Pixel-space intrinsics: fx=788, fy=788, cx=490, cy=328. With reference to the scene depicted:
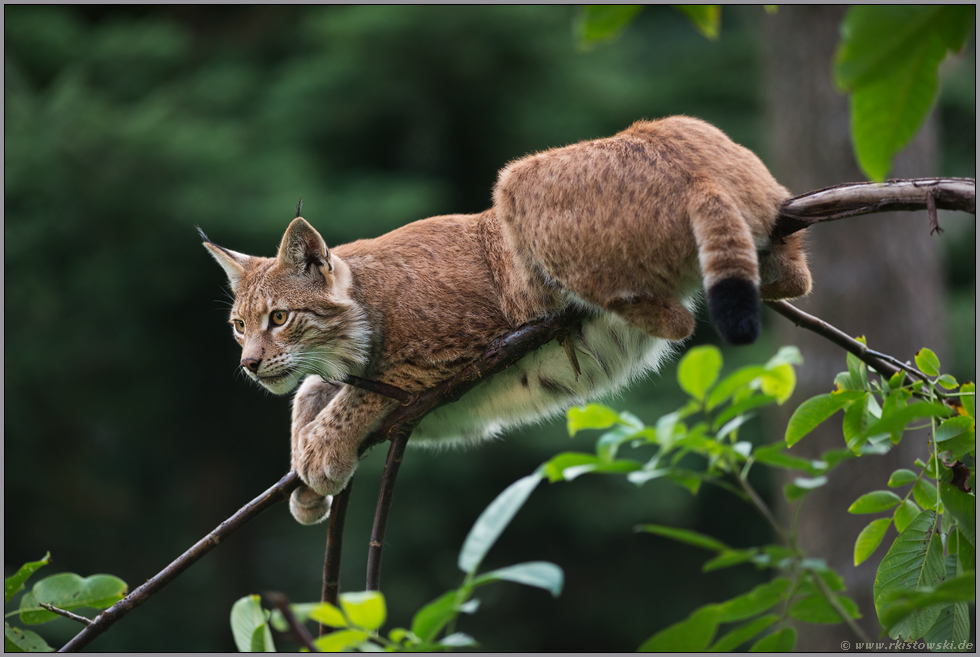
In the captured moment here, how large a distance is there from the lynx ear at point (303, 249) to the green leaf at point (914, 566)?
7.41ft

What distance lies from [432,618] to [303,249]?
7.00 ft

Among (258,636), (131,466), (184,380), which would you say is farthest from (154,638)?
(258,636)

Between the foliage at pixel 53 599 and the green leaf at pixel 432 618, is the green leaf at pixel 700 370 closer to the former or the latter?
the green leaf at pixel 432 618

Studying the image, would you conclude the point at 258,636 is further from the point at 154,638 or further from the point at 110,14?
the point at 110,14

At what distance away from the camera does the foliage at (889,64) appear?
0.90 metres

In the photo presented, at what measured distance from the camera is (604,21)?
3.22 feet

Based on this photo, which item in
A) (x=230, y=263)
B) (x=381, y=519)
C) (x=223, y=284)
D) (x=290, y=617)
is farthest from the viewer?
(x=223, y=284)

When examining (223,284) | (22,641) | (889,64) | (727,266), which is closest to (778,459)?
(727,266)

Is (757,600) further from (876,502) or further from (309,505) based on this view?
(309,505)

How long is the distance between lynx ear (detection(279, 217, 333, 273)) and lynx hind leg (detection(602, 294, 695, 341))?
1.24 meters

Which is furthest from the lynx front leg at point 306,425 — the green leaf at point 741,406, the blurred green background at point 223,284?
the blurred green background at point 223,284

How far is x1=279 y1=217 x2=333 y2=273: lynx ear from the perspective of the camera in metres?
3.18

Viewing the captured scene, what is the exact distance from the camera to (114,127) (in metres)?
9.70

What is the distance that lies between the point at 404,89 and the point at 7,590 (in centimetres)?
945
